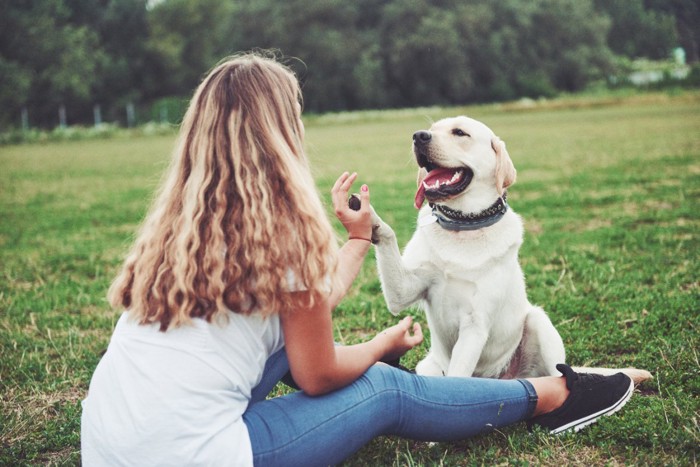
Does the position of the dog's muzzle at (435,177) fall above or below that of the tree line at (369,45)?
below

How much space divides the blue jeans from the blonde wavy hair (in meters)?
0.40

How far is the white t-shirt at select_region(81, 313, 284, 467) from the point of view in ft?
6.73

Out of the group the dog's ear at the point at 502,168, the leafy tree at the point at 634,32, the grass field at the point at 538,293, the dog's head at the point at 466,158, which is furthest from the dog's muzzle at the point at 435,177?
the leafy tree at the point at 634,32

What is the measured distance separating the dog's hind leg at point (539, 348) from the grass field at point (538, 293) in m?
0.41

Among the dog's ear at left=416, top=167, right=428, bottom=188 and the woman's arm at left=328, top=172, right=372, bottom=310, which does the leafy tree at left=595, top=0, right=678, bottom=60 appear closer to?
the dog's ear at left=416, top=167, right=428, bottom=188

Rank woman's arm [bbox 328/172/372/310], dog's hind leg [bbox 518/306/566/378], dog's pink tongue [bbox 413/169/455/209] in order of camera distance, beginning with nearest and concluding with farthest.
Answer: woman's arm [bbox 328/172/372/310], dog's hind leg [bbox 518/306/566/378], dog's pink tongue [bbox 413/169/455/209]

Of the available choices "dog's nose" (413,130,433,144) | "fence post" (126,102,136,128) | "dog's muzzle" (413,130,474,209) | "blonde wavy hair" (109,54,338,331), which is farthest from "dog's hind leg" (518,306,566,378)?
"fence post" (126,102,136,128)

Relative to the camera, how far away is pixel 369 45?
60.3 metres

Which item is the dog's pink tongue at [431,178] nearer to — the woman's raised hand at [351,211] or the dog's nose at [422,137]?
the dog's nose at [422,137]

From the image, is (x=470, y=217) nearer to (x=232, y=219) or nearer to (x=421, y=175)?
(x=421, y=175)

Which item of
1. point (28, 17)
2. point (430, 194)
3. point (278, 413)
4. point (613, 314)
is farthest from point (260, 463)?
point (28, 17)

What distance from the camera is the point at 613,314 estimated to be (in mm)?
4355

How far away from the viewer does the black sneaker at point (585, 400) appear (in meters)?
2.84

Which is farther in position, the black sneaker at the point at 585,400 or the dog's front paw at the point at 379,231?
the dog's front paw at the point at 379,231
